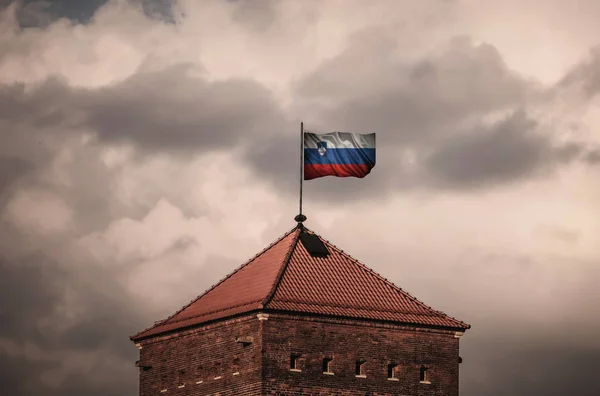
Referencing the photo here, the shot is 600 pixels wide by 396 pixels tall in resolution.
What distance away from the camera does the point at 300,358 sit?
10712cm

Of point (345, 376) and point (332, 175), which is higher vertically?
point (332, 175)

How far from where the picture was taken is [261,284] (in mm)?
109000

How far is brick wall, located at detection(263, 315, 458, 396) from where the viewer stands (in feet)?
350

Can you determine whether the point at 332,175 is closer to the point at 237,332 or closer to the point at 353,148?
→ the point at 353,148

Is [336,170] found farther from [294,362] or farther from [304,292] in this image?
[294,362]

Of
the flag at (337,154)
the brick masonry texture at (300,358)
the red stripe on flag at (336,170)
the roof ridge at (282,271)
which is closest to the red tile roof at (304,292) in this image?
the roof ridge at (282,271)

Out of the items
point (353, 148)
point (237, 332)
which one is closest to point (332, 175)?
point (353, 148)

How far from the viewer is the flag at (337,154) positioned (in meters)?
112

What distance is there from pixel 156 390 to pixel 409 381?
32.9ft

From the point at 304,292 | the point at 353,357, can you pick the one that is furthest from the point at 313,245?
the point at 353,357

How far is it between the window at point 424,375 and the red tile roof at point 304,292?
1.75 metres

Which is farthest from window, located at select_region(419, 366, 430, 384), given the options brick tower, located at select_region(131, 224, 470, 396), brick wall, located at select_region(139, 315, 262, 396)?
brick wall, located at select_region(139, 315, 262, 396)

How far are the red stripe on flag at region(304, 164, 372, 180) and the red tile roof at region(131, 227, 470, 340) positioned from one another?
2262 mm

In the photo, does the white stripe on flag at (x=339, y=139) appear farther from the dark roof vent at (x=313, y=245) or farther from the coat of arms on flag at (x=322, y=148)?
the dark roof vent at (x=313, y=245)
